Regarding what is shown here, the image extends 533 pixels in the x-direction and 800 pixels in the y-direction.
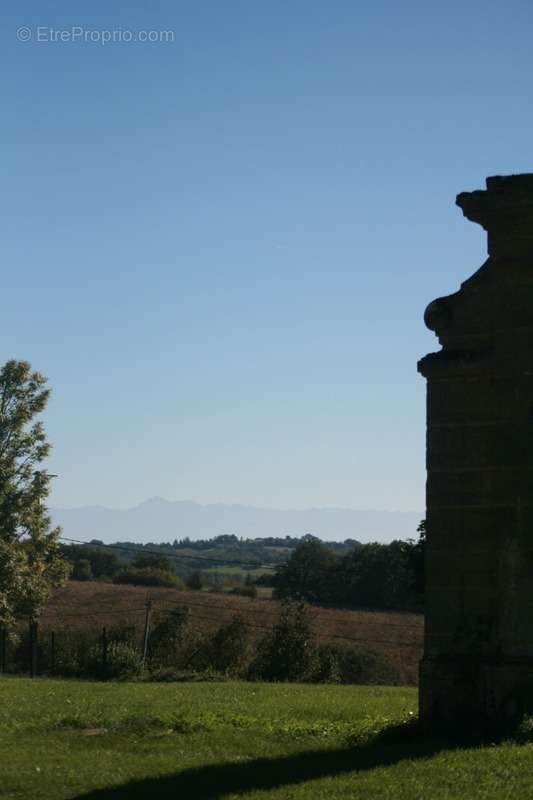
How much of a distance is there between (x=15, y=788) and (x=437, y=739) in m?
4.41

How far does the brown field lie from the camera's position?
46.9 meters

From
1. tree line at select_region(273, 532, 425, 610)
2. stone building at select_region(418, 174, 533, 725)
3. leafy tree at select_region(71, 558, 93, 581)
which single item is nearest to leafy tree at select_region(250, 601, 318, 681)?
stone building at select_region(418, 174, 533, 725)

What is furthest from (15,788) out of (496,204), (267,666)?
(267,666)

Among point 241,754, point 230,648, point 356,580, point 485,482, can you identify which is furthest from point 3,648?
point 356,580

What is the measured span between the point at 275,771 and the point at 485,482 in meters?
3.99

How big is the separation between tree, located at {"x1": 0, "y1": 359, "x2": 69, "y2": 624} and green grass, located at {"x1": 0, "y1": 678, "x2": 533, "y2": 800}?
22181 millimetres

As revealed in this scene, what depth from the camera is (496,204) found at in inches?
545

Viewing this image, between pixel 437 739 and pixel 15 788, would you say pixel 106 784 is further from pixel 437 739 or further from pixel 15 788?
pixel 437 739

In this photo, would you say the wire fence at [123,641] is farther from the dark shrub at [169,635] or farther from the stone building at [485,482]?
the stone building at [485,482]

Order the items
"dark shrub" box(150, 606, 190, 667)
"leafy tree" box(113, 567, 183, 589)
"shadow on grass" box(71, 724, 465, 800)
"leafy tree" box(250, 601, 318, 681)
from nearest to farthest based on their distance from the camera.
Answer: "shadow on grass" box(71, 724, 465, 800)
"leafy tree" box(250, 601, 318, 681)
"dark shrub" box(150, 606, 190, 667)
"leafy tree" box(113, 567, 183, 589)

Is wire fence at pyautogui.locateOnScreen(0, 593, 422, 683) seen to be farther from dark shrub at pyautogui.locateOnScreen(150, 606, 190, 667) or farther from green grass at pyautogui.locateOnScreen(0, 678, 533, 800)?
green grass at pyautogui.locateOnScreen(0, 678, 533, 800)

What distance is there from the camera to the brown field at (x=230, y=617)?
4691cm

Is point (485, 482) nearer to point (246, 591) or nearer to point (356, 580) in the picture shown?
point (356, 580)

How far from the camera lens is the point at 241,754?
13219 millimetres
